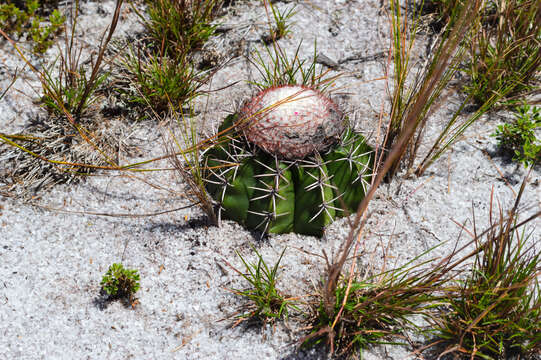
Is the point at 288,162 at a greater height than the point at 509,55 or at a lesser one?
lesser

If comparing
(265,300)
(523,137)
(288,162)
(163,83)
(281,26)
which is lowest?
(265,300)

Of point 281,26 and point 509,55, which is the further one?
point 281,26

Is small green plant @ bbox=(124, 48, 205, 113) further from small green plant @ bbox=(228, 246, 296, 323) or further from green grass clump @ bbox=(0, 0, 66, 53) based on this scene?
small green plant @ bbox=(228, 246, 296, 323)

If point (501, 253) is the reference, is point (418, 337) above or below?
below

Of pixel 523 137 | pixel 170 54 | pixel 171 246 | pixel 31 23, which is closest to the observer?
pixel 171 246

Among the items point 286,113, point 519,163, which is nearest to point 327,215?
point 286,113

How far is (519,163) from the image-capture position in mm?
2547

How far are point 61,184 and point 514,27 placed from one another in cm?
266

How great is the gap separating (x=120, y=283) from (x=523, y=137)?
84.0 inches

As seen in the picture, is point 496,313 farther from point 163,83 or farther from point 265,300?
point 163,83

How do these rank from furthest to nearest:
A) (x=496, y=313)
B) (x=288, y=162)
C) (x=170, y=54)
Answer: (x=170, y=54) → (x=288, y=162) → (x=496, y=313)

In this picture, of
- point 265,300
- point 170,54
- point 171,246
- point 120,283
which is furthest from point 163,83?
point 265,300

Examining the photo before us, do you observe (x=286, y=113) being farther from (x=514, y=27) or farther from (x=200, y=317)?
(x=514, y=27)

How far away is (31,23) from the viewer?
3.09 m
